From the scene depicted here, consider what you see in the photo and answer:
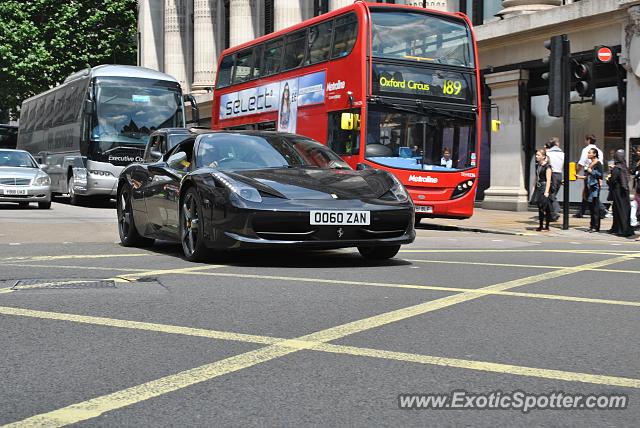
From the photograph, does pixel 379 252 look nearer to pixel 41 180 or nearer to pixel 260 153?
pixel 260 153

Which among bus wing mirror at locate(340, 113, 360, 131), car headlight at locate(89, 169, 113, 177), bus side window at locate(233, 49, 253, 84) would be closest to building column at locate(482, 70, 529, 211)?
bus side window at locate(233, 49, 253, 84)

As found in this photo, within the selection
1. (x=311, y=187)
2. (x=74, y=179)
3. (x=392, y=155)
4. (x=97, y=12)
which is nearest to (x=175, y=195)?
(x=311, y=187)

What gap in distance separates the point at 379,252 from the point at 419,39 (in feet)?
29.6

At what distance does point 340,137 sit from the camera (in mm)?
18047

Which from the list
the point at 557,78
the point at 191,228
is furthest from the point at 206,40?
the point at 191,228

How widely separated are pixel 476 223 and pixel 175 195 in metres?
10.3

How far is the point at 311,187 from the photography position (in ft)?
28.4

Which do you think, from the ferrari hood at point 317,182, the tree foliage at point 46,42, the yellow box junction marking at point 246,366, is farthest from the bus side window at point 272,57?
the tree foliage at point 46,42

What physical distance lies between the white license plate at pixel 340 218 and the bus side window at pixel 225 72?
16.3 m

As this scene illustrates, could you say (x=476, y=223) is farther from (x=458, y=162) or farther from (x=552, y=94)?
(x=552, y=94)

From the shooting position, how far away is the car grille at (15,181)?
2156 centimetres

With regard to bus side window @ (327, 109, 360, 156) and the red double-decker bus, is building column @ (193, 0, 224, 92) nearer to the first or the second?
the red double-decker bus

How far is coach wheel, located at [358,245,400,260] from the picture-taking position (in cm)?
947

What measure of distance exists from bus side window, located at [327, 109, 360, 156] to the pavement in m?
2.26
